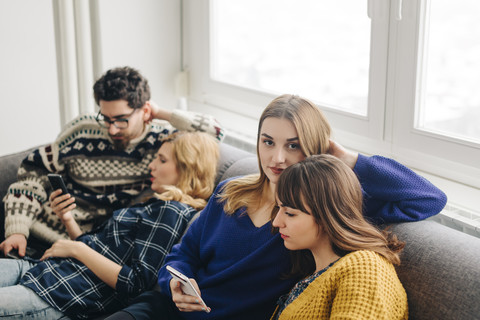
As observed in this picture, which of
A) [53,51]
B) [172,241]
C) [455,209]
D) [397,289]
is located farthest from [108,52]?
[397,289]

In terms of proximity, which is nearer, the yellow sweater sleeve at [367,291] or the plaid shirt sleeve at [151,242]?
the yellow sweater sleeve at [367,291]

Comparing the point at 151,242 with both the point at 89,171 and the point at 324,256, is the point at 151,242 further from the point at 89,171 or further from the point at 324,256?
the point at 324,256

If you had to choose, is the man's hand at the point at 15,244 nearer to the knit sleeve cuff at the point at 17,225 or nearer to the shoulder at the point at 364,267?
the knit sleeve cuff at the point at 17,225

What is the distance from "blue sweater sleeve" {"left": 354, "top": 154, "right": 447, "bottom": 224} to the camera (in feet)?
5.11

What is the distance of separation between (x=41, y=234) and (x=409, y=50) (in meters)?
1.63

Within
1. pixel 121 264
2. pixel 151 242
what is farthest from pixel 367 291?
pixel 121 264

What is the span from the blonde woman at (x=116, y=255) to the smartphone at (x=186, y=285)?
32 centimetres

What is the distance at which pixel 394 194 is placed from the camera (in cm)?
156

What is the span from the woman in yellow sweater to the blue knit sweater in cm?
13

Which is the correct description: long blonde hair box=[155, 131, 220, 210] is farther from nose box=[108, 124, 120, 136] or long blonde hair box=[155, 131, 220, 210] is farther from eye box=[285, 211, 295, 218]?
eye box=[285, 211, 295, 218]

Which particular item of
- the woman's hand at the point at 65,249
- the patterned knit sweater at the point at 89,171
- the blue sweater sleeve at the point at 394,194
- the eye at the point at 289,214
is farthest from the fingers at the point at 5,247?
the blue sweater sleeve at the point at 394,194

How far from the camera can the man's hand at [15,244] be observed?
7.27 ft

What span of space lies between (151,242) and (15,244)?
0.65m

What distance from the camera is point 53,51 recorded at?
3043 millimetres
